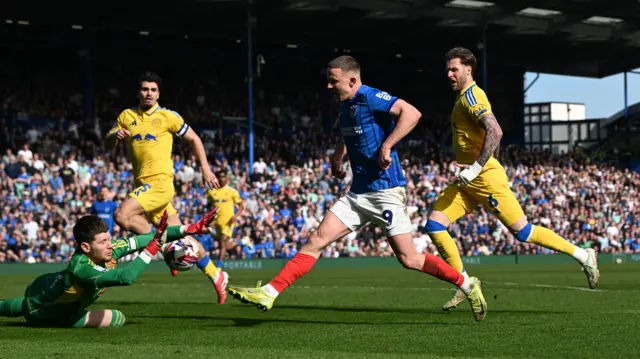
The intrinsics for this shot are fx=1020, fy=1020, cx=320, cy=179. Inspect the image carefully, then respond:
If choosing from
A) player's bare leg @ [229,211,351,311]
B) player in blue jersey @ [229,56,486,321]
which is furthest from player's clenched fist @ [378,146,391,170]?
player's bare leg @ [229,211,351,311]

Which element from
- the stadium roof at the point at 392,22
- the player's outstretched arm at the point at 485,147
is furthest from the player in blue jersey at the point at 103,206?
the player's outstretched arm at the point at 485,147

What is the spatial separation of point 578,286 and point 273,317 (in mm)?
6848

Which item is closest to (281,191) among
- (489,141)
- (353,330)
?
(489,141)

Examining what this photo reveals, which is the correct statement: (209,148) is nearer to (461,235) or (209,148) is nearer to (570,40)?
(461,235)

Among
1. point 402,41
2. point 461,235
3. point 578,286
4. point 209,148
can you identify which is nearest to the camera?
point 578,286

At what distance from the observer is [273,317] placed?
992cm

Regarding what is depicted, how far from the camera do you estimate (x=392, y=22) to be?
4212 cm

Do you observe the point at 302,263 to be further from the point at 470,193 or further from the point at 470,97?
the point at 470,97

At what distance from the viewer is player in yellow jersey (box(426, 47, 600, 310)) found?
10188mm

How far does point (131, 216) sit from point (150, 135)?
98 centimetres

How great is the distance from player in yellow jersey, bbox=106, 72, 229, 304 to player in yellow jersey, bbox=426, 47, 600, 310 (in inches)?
111

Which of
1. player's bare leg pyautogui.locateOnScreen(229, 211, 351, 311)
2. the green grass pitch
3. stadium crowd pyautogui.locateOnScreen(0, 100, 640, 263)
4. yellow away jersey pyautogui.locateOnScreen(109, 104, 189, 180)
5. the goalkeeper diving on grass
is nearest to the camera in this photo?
the green grass pitch

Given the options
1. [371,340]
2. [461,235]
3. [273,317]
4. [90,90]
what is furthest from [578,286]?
[90,90]

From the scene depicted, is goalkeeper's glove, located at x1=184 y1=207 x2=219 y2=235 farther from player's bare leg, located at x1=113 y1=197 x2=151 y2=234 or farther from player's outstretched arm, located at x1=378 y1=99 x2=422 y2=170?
player's bare leg, located at x1=113 y1=197 x2=151 y2=234
